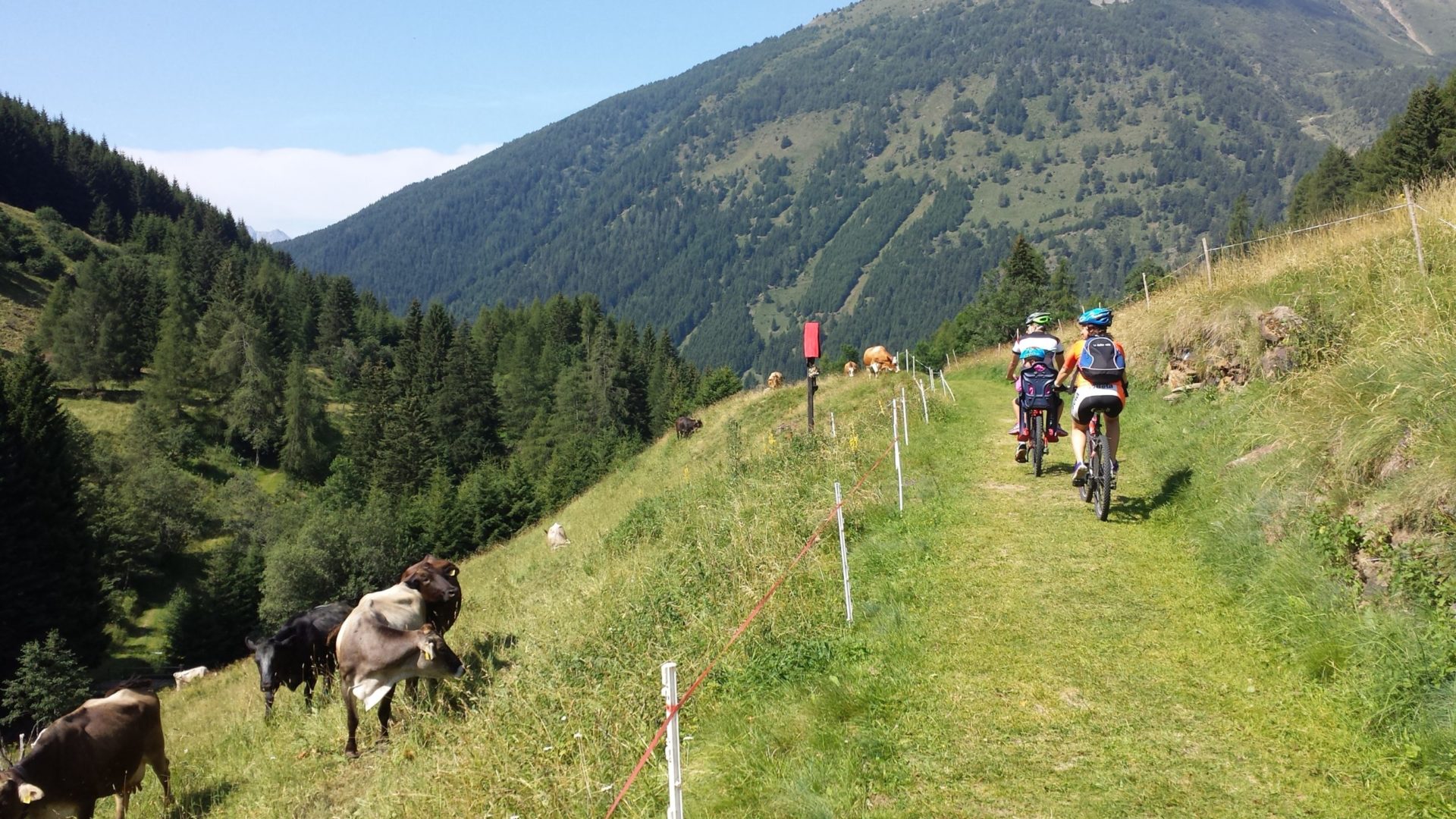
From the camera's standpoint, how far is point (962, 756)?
5.44 meters

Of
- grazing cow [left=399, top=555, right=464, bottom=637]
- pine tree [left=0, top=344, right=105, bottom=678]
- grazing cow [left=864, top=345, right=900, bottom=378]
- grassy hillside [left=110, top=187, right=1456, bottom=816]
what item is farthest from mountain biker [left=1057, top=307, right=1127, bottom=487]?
pine tree [left=0, top=344, right=105, bottom=678]

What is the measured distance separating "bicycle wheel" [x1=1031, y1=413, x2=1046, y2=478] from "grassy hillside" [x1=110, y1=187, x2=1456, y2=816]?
0.46 meters

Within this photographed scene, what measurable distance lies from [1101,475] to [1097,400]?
0.86 metres

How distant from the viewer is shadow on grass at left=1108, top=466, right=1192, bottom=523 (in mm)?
10156

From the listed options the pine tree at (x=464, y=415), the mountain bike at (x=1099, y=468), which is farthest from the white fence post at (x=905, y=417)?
the pine tree at (x=464, y=415)

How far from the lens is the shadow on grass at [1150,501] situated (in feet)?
33.3

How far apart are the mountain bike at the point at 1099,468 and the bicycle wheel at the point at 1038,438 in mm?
2054

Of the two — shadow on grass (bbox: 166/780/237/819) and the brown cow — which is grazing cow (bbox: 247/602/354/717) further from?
the brown cow

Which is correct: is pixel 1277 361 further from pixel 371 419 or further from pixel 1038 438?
pixel 371 419

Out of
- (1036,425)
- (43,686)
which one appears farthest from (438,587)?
(43,686)

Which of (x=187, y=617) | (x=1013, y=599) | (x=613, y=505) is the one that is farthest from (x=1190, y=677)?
(x=187, y=617)

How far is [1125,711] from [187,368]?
339 ft

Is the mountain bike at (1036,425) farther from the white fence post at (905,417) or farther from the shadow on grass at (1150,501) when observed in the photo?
the white fence post at (905,417)

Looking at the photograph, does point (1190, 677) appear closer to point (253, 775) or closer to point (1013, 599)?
point (1013, 599)
